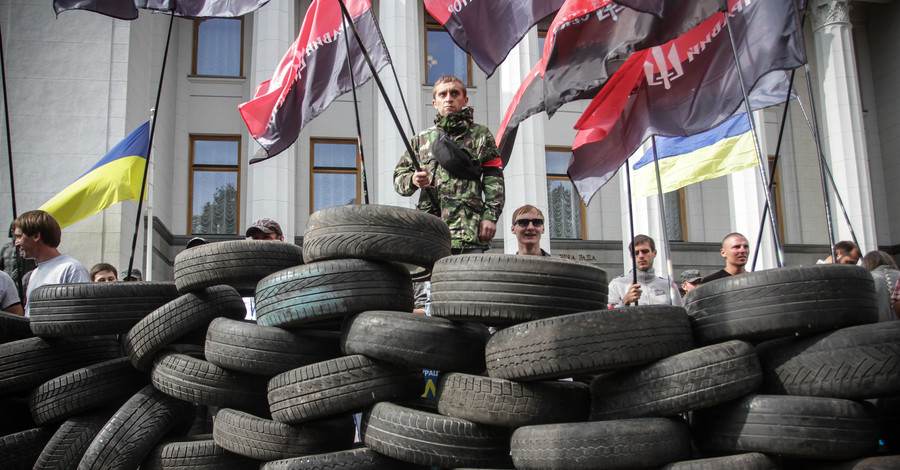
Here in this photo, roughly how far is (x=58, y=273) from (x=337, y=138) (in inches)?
591

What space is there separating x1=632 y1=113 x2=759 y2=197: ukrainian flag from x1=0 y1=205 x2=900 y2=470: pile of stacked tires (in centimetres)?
577

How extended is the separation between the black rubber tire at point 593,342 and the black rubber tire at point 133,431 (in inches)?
96.3

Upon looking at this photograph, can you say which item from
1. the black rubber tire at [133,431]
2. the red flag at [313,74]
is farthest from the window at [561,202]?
the black rubber tire at [133,431]

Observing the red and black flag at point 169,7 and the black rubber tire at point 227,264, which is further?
the red and black flag at point 169,7

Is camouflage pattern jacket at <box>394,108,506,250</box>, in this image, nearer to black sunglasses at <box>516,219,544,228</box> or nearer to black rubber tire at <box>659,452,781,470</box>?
black sunglasses at <box>516,219,544,228</box>

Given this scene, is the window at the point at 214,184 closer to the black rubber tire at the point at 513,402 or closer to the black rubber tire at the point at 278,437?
A: the black rubber tire at the point at 278,437

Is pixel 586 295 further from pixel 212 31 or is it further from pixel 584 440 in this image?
pixel 212 31

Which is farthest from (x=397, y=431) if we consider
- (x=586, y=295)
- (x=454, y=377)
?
(x=586, y=295)

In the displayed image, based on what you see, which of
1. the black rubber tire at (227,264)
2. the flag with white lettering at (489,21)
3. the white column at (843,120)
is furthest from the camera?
the white column at (843,120)

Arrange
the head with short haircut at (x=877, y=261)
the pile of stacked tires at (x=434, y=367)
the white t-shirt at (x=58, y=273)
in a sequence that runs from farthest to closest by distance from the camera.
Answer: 1. the head with short haircut at (x=877, y=261)
2. the white t-shirt at (x=58, y=273)
3. the pile of stacked tires at (x=434, y=367)

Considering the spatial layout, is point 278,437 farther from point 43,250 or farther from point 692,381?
point 43,250

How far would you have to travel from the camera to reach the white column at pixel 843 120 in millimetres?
20531

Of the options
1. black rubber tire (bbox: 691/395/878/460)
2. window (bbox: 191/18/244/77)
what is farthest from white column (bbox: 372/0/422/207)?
black rubber tire (bbox: 691/395/878/460)

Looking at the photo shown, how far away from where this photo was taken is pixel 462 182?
18.4ft
